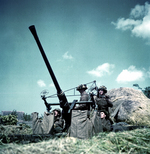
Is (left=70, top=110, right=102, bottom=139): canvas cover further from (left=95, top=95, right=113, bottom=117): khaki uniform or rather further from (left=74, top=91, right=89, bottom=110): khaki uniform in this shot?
(left=95, top=95, right=113, bottom=117): khaki uniform

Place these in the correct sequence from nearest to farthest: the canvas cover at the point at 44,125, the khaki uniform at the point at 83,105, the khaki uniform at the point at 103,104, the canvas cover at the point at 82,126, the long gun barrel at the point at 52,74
A: the canvas cover at the point at 82,126 < the canvas cover at the point at 44,125 < the long gun barrel at the point at 52,74 < the khaki uniform at the point at 83,105 < the khaki uniform at the point at 103,104

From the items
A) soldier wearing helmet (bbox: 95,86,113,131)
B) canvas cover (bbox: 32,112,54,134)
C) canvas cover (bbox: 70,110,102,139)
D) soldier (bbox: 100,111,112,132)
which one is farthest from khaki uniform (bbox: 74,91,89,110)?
canvas cover (bbox: 70,110,102,139)

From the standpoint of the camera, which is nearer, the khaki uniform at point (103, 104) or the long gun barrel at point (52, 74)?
the long gun barrel at point (52, 74)

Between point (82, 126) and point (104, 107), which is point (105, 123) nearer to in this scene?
point (104, 107)

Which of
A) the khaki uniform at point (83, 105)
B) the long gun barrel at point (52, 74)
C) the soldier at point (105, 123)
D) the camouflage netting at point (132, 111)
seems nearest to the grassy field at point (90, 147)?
the soldier at point (105, 123)

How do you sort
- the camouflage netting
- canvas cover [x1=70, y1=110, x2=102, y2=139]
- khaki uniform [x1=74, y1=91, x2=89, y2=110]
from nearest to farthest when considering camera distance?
canvas cover [x1=70, y1=110, x2=102, y2=139]
khaki uniform [x1=74, y1=91, x2=89, y2=110]
the camouflage netting

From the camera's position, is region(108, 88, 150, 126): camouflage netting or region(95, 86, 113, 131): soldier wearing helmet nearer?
region(95, 86, 113, 131): soldier wearing helmet

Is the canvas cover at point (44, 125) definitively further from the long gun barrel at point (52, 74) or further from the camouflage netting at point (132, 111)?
the camouflage netting at point (132, 111)

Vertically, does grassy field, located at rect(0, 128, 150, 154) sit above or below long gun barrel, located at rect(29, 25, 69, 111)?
below

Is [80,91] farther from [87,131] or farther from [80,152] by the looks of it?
[80,152]

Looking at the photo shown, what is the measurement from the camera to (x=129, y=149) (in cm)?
207

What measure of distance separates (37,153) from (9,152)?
0.37m

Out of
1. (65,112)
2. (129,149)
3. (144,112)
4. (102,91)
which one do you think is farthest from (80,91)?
(129,149)

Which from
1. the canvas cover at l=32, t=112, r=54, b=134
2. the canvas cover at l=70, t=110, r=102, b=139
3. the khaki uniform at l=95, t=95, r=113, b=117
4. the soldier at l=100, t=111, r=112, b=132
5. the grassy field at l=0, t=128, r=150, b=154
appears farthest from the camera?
the khaki uniform at l=95, t=95, r=113, b=117
